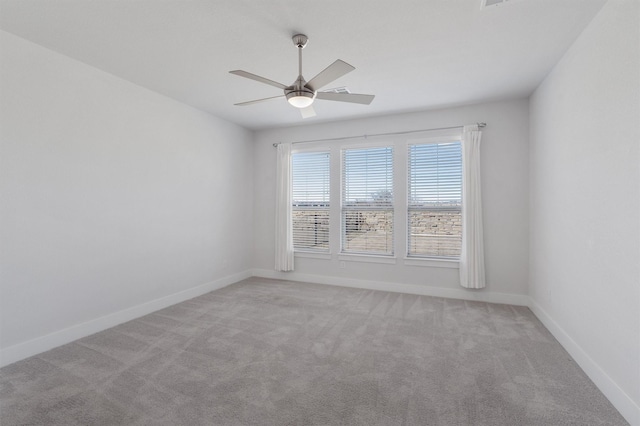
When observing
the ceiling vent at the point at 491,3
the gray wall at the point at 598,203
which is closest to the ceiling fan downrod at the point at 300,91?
the ceiling vent at the point at 491,3

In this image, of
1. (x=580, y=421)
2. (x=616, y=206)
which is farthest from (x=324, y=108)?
(x=580, y=421)

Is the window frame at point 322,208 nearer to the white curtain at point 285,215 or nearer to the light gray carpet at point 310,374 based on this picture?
the white curtain at point 285,215

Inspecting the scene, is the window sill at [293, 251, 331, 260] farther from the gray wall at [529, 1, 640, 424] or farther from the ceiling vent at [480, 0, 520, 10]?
the ceiling vent at [480, 0, 520, 10]

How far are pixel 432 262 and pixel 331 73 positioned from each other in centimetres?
329

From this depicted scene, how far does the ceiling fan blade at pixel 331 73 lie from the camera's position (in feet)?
6.77

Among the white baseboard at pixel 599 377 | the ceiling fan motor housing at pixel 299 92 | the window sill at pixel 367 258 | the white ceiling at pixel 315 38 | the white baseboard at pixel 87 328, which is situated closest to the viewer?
the white baseboard at pixel 599 377

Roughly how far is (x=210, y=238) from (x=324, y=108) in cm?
269

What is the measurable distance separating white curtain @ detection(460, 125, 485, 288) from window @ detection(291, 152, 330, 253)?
7.13 ft

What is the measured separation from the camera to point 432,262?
445 cm

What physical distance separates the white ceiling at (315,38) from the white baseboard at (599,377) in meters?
2.66

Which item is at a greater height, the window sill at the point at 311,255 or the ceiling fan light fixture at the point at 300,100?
the ceiling fan light fixture at the point at 300,100

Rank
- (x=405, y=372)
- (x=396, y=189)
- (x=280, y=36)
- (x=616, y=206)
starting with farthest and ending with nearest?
(x=396, y=189), (x=280, y=36), (x=405, y=372), (x=616, y=206)

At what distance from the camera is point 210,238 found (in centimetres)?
475

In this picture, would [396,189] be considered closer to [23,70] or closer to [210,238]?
[210,238]
